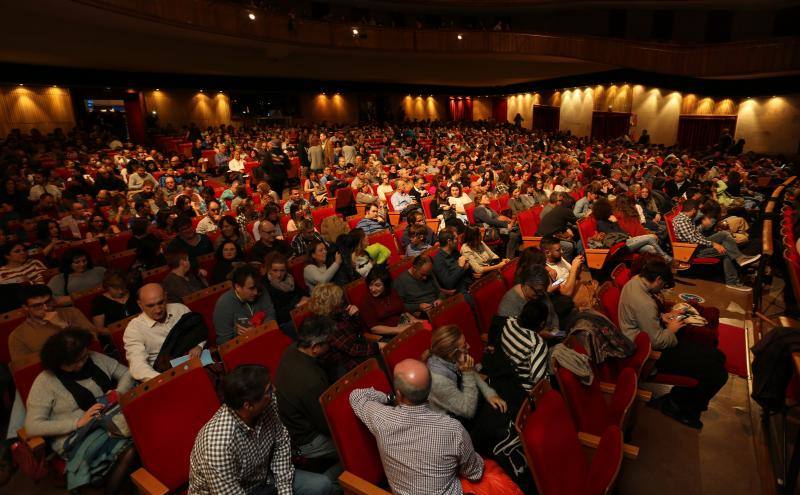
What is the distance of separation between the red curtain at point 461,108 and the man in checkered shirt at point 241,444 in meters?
27.2

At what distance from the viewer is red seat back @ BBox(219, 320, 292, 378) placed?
105 inches

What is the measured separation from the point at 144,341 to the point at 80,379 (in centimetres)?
44

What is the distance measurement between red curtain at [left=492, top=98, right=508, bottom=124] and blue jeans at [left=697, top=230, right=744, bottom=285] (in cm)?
2270

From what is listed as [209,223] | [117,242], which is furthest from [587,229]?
[117,242]

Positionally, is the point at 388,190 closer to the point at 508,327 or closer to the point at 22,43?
the point at 508,327

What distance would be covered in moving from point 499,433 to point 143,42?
13.8 m

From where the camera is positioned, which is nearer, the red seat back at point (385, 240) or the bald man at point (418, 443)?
the bald man at point (418, 443)

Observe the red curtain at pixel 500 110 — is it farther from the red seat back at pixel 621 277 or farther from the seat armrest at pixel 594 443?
the seat armrest at pixel 594 443

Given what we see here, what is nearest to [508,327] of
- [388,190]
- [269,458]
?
[269,458]

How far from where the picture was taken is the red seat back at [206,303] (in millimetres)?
3529

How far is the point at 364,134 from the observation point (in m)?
17.1

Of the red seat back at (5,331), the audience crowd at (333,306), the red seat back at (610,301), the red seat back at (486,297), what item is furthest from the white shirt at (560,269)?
the red seat back at (5,331)

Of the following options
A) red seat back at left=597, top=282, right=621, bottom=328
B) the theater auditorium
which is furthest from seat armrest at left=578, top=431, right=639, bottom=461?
red seat back at left=597, top=282, right=621, bottom=328

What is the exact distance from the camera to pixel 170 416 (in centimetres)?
223
